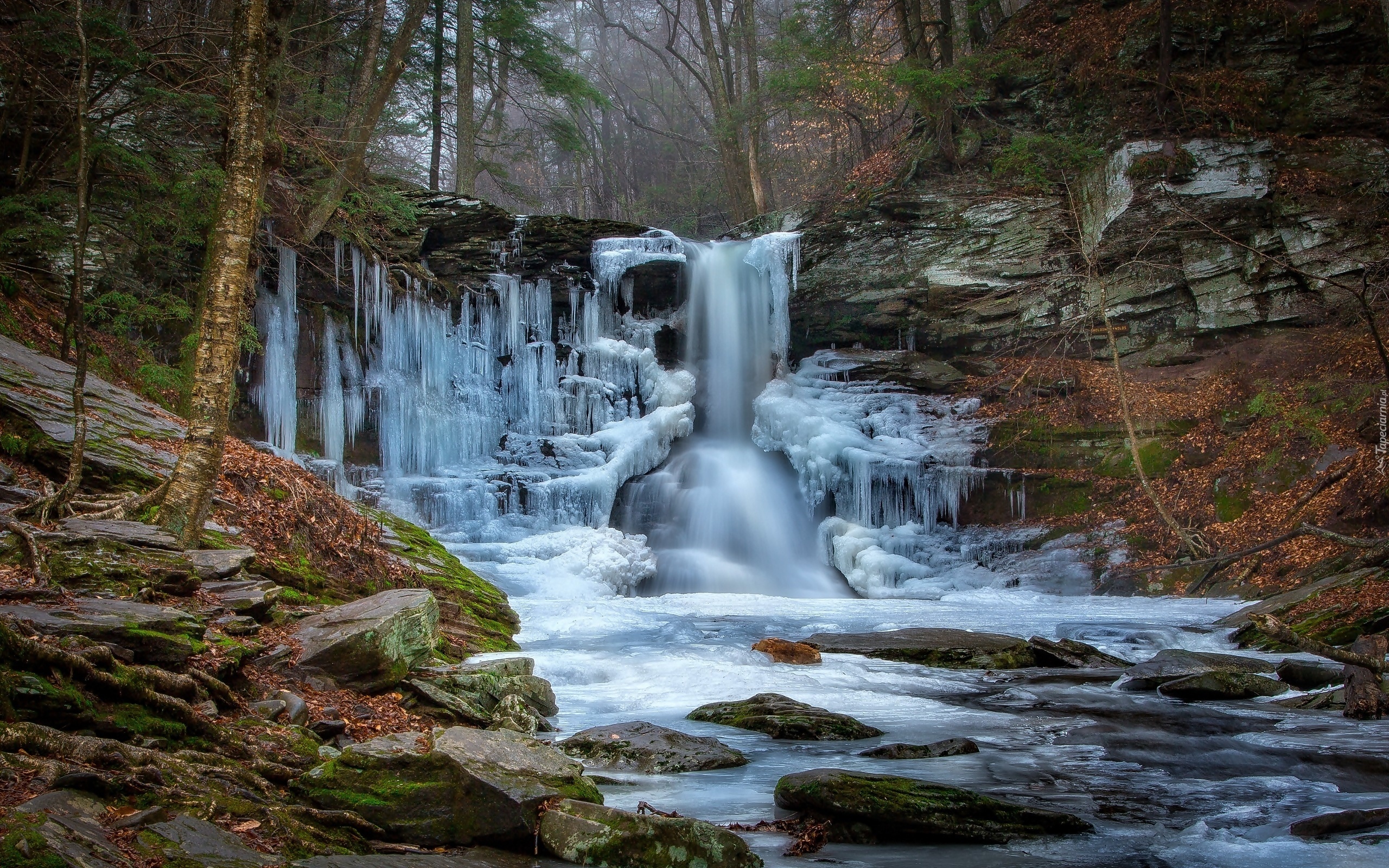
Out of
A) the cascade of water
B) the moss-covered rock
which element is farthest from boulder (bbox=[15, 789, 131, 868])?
the cascade of water

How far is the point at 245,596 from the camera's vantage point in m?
5.14

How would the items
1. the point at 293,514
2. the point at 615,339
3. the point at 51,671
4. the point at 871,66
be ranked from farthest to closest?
the point at 615,339, the point at 871,66, the point at 293,514, the point at 51,671

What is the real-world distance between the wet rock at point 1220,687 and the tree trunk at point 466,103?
16675 millimetres

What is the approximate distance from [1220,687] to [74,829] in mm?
7522

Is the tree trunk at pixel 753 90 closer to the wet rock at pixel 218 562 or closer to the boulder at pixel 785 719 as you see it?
the boulder at pixel 785 719

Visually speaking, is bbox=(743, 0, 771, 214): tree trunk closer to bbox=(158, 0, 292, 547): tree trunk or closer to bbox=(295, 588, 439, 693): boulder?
bbox=(158, 0, 292, 547): tree trunk

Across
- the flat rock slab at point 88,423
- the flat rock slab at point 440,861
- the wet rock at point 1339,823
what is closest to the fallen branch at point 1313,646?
the wet rock at point 1339,823

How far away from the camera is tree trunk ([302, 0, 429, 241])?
1320 cm

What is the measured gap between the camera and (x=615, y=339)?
64.6 ft

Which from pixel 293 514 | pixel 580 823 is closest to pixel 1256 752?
pixel 580 823

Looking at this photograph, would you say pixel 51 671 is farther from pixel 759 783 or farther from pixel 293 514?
pixel 293 514

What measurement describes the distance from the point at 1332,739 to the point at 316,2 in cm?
1639

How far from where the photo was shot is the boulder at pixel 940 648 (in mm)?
8602

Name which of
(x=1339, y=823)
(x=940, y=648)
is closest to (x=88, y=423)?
(x=940, y=648)
